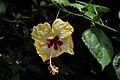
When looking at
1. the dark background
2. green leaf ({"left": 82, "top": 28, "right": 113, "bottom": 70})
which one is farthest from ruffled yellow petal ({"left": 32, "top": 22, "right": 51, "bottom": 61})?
the dark background

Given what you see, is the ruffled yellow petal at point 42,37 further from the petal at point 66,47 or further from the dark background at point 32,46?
the dark background at point 32,46

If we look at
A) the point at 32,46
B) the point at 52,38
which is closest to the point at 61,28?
the point at 52,38

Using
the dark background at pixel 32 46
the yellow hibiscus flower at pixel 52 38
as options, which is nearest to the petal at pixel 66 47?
the yellow hibiscus flower at pixel 52 38

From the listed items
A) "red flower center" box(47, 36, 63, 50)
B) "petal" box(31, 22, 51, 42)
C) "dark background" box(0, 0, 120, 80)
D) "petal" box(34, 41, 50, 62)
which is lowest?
"dark background" box(0, 0, 120, 80)

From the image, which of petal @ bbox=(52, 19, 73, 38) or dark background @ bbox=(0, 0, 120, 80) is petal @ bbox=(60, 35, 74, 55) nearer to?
petal @ bbox=(52, 19, 73, 38)

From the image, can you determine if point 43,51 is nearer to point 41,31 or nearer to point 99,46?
point 41,31

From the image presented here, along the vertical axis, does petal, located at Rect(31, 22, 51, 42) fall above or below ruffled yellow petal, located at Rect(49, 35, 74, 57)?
above
